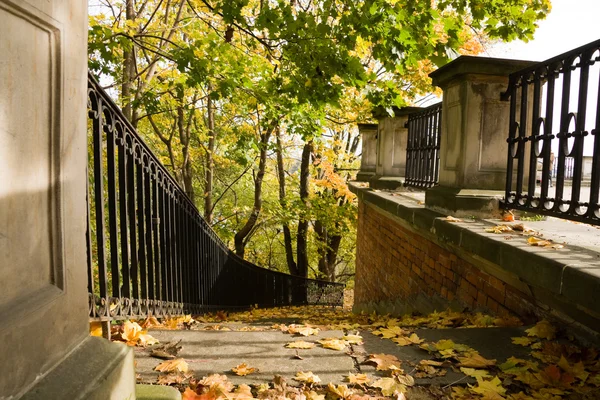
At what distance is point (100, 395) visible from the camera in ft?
4.68

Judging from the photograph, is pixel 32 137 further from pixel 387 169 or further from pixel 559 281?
pixel 387 169

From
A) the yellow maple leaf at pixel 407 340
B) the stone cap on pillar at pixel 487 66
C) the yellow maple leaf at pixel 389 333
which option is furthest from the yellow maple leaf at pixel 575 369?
the stone cap on pillar at pixel 487 66

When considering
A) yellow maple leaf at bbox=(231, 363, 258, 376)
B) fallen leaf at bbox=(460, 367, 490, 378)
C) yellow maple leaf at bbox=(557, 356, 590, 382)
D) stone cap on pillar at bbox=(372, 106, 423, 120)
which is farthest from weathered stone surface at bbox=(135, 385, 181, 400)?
stone cap on pillar at bbox=(372, 106, 423, 120)

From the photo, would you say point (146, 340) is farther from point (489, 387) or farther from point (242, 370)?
point (489, 387)

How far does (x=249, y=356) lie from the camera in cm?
268

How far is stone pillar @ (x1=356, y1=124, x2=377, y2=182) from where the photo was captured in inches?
372

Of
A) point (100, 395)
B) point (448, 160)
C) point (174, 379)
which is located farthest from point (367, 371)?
point (448, 160)

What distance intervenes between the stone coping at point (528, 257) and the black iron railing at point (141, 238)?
2598mm

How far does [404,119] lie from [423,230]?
3430 mm

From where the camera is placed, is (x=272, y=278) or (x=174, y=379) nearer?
(x=174, y=379)

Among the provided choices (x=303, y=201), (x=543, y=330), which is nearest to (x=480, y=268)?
(x=543, y=330)

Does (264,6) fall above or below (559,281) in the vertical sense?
above

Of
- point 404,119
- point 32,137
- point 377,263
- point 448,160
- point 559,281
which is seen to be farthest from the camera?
point 404,119

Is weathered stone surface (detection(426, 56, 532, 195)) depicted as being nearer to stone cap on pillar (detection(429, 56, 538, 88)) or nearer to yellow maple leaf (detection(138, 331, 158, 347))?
stone cap on pillar (detection(429, 56, 538, 88))
